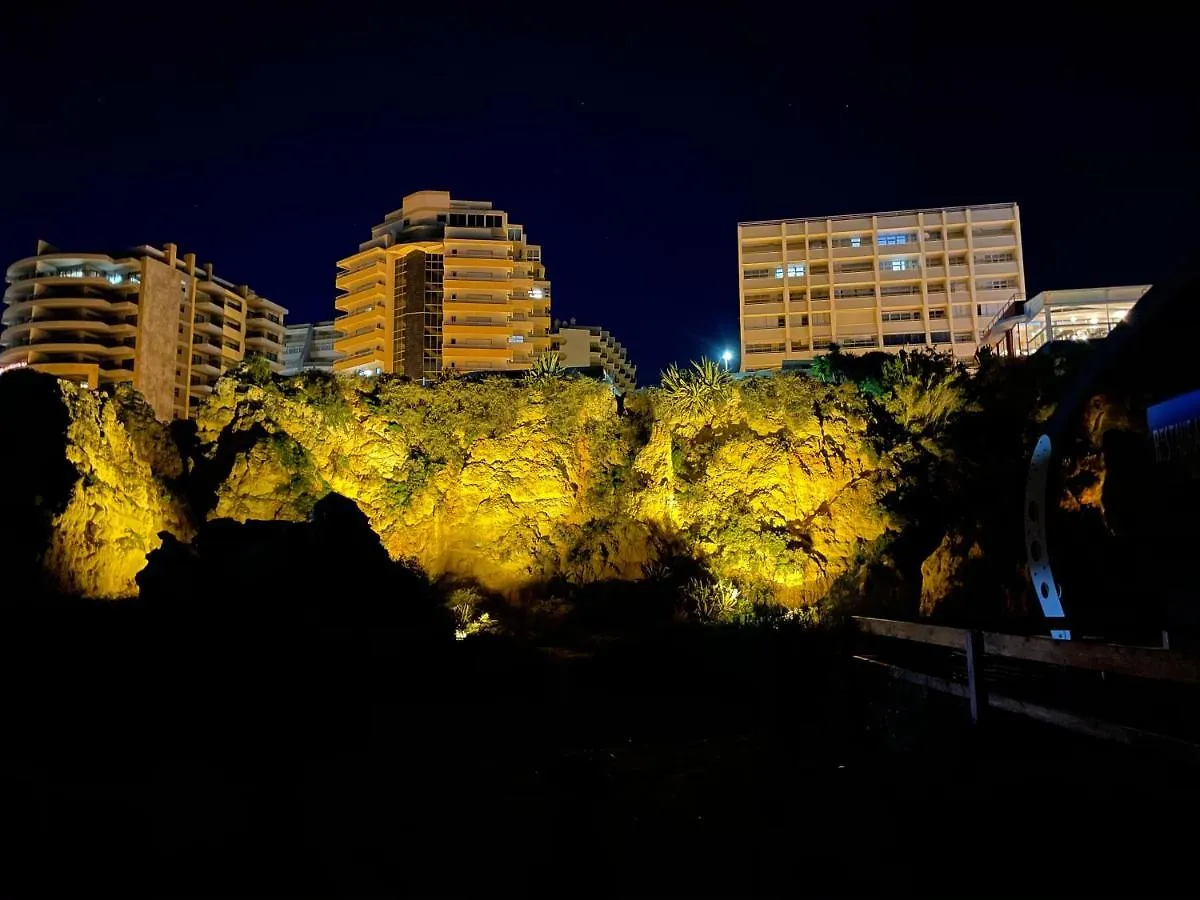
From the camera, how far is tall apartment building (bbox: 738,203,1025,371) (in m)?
65.8

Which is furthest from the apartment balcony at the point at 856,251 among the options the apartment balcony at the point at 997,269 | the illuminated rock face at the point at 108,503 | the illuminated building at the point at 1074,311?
the illuminated rock face at the point at 108,503

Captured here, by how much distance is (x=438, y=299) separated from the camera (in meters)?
65.7

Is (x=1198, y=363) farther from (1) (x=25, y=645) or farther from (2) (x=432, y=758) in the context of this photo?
(1) (x=25, y=645)

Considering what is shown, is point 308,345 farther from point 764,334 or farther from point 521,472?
point 521,472

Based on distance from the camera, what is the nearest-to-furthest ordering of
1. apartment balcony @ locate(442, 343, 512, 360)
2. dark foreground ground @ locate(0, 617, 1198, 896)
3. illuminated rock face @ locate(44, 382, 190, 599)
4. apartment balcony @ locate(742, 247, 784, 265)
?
dark foreground ground @ locate(0, 617, 1198, 896), illuminated rock face @ locate(44, 382, 190, 599), apartment balcony @ locate(442, 343, 512, 360), apartment balcony @ locate(742, 247, 784, 265)

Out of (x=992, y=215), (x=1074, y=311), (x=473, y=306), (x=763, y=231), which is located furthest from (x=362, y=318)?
(x=992, y=215)

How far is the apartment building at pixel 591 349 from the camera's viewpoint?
84250 millimetres

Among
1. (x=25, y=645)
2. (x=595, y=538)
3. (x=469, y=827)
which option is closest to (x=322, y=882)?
(x=469, y=827)

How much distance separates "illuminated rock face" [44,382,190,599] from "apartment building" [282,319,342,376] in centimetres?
7350

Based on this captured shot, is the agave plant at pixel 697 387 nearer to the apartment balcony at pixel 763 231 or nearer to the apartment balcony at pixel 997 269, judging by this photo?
the apartment balcony at pixel 763 231

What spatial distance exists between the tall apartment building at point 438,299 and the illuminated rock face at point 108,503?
146 ft

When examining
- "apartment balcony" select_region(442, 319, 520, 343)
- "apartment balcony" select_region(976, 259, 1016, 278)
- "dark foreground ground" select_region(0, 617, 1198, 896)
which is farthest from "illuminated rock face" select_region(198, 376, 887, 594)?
"apartment balcony" select_region(976, 259, 1016, 278)

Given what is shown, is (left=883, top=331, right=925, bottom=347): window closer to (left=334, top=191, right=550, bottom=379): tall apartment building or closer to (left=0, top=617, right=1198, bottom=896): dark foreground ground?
(left=334, top=191, right=550, bottom=379): tall apartment building

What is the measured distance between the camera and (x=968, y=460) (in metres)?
18.3
